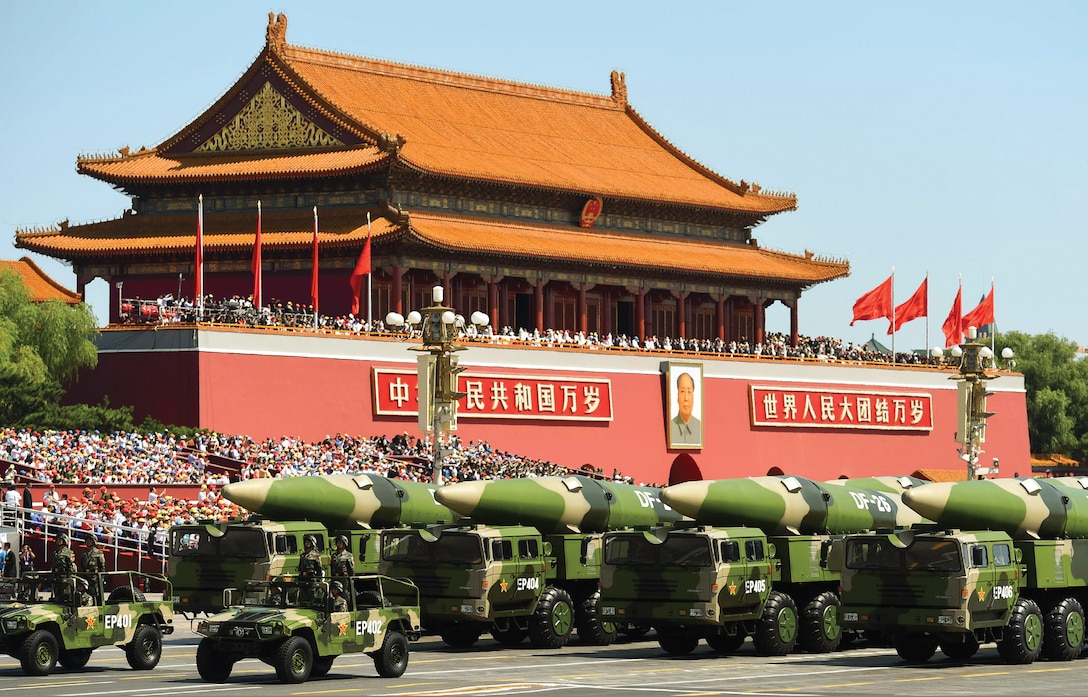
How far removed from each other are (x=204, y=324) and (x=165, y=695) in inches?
1354

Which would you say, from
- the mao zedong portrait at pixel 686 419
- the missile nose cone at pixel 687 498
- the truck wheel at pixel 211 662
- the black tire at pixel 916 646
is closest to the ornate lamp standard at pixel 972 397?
the mao zedong portrait at pixel 686 419

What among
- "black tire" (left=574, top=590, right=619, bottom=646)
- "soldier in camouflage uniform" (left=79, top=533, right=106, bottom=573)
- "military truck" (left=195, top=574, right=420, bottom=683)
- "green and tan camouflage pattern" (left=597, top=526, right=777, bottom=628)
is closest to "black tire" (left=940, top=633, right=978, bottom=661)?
"green and tan camouflage pattern" (left=597, top=526, right=777, bottom=628)

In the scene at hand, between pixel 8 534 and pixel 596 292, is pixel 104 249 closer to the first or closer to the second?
pixel 596 292

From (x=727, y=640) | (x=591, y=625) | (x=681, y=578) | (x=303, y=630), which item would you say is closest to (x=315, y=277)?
(x=591, y=625)

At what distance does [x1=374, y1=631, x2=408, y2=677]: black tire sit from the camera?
97.3 ft

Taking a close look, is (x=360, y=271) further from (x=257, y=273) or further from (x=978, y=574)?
(x=978, y=574)

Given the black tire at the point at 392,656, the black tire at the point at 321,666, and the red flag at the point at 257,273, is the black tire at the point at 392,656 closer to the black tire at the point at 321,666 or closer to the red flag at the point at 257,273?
the black tire at the point at 321,666

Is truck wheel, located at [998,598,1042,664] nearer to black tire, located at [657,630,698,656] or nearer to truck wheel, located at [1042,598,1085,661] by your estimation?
truck wheel, located at [1042,598,1085,661]

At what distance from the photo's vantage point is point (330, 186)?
71.2 metres

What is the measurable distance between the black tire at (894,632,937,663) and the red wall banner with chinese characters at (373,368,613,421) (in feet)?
105

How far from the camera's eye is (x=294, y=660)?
2839 cm

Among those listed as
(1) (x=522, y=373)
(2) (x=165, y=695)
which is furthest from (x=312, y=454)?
(2) (x=165, y=695)

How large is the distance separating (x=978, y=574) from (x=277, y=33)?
47.4 meters

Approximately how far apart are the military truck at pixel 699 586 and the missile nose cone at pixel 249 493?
280 inches
